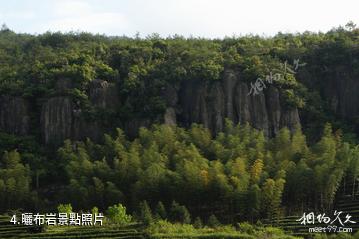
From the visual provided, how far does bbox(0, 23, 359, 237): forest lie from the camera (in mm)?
31469

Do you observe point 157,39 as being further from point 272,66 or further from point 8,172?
point 8,172

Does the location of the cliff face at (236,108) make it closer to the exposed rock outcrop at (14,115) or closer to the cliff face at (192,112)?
the cliff face at (192,112)

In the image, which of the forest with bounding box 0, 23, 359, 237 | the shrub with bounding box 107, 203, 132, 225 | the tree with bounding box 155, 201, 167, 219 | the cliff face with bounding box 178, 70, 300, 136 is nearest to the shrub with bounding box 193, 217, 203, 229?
the forest with bounding box 0, 23, 359, 237

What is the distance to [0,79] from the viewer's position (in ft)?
141

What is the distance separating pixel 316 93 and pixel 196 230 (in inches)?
626

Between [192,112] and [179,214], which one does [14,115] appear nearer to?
[192,112]

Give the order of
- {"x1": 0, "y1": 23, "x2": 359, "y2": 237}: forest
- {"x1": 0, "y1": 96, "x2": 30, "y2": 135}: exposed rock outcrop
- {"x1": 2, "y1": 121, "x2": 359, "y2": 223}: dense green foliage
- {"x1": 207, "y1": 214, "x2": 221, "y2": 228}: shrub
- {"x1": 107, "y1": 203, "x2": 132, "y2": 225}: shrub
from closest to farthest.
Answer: {"x1": 107, "y1": 203, "x2": 132, "y2": 225}: shrub, {"x1": 207, "y1": 214, "x2": 221, "y2": 228}: shrub, {"x1": 2, "y1": 121, "x2": 359, "y2": 223}: dense green foliage, {"x1": 0, "y1": 23, "x2": 359, "y2": 237}: forest, {"x1": 0, "y1": 96, "x2": 30, "y2": 135}: exposed rock outcrop

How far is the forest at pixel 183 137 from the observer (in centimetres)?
3147

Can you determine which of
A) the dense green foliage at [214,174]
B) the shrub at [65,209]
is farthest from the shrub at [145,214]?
the shrub at [65,209]

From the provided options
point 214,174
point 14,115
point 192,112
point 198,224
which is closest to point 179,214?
point 198,224

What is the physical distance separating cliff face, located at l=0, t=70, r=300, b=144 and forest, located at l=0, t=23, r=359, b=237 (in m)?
0.14

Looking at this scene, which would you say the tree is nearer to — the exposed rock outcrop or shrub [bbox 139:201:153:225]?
shrub [bbox 139:201:153:225]

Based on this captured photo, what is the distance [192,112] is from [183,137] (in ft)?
11.2

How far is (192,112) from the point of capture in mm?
40375
